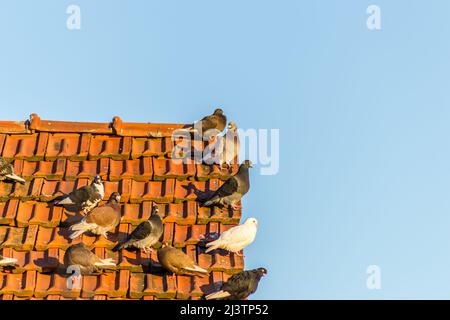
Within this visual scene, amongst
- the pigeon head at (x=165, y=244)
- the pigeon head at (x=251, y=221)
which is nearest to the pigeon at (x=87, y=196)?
the pigeon head at (x=165, y=244)

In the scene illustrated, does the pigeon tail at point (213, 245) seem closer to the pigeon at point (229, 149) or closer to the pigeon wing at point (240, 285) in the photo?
the pigeon wing at point (240, 285)

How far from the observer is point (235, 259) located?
13.3 m

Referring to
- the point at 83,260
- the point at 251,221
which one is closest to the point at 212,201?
the point at 251,221

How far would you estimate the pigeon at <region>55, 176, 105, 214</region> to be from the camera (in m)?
→ 13.3

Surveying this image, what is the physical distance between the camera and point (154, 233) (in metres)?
13.0

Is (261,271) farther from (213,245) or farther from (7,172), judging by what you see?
(7,172)

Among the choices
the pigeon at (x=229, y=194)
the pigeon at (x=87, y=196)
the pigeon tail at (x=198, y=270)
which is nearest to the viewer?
the pigeon tail at (x=198, y=270)

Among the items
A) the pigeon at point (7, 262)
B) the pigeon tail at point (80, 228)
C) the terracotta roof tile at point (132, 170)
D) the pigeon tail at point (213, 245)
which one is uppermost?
the terracotta roof tile at point (132, 170)

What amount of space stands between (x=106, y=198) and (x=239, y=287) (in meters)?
1.51

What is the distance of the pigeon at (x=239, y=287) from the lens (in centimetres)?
1270

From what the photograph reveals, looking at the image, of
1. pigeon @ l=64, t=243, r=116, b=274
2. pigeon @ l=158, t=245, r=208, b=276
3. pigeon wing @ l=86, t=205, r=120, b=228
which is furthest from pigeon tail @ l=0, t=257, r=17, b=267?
pigeon @ l=158, t=245, r=208, b=276

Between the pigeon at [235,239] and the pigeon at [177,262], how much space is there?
0.98 ft
